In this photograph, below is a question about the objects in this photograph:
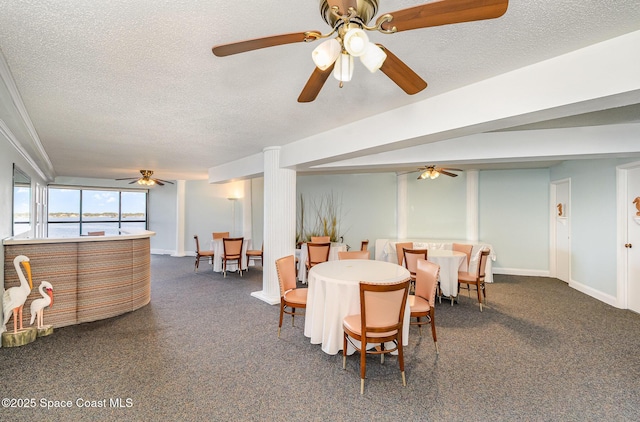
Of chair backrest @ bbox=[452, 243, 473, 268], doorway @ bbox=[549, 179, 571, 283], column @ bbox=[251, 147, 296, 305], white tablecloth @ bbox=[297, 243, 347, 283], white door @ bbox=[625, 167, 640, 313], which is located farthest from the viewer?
white tablecloth @ bbox=[297, 243, 347, 283]

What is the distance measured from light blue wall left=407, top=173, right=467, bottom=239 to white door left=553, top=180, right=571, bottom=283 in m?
1.78

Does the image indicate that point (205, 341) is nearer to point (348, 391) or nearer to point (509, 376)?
point (348, 391)

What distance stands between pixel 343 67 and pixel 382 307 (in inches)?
72.6

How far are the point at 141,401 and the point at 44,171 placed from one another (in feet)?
24.6

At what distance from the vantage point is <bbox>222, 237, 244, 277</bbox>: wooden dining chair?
6.54m

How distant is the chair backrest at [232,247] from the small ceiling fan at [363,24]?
18.2 ft

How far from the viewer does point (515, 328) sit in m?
3.63

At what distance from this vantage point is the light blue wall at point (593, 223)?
4.66 metres

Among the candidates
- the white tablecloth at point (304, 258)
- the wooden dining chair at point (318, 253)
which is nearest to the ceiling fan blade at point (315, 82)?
the wooden dining chair at point (318, 253)

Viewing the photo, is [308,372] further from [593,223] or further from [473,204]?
[473,204]

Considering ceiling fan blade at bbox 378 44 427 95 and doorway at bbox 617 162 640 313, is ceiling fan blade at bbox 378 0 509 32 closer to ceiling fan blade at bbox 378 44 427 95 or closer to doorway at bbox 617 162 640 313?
ceiling fan blade at bbox 378 44 427 95

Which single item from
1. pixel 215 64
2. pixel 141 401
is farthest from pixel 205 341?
pixel 215 64

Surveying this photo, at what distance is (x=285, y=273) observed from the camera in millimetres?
3645

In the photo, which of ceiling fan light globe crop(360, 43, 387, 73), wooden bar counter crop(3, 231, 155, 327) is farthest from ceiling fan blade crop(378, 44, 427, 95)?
wooden bar counter crop(3, 231, 155, 327)
